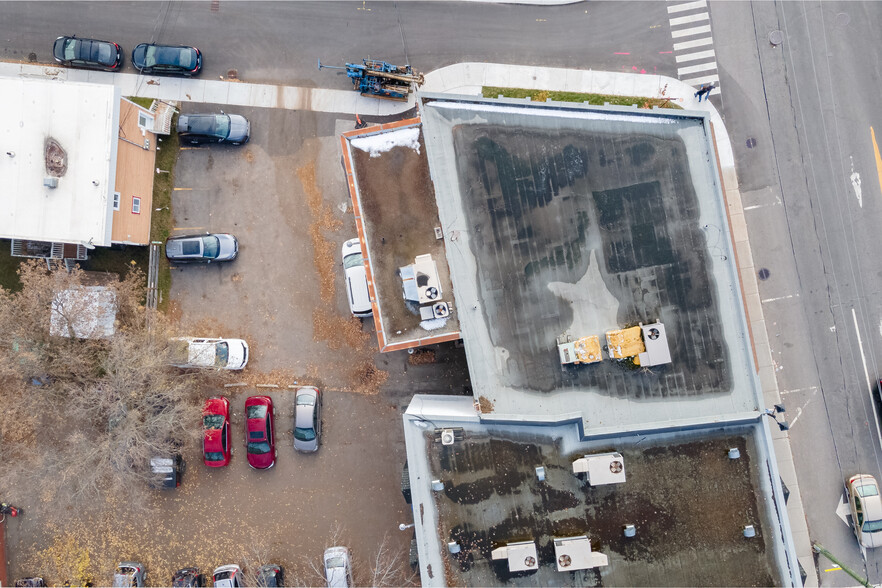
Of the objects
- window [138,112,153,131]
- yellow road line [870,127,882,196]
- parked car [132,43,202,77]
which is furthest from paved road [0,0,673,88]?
yellow road line [870,127,882,196]

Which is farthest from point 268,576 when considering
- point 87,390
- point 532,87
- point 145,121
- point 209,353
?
point 532,87

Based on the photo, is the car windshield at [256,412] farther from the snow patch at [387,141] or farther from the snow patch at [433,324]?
the snow patch at [387,141]

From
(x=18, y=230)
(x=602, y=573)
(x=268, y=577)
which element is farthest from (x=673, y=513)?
(x=18, y=230)

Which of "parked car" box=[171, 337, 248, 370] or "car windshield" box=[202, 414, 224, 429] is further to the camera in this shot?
"car windshield" box=[202, 414, 224, 429]

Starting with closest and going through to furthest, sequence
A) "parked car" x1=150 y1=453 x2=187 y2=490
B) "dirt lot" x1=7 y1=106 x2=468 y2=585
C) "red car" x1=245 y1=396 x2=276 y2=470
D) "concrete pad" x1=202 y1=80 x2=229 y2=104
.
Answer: "red car" x1=245 y1=396 x2=276 y2=470, "parked car" x1=150 y1=453 x2=187 y2=490, "dirt lot" x1=7 y1=106 x2=468 y2=585, "concrete pad" x1=202 y1=80 x2=229 y2=104

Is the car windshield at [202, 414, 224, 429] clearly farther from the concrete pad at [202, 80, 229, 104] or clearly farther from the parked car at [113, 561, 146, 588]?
the concrete pad at [202, 80, 229, 104]

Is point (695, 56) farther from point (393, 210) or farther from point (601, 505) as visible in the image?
point (601, 505)

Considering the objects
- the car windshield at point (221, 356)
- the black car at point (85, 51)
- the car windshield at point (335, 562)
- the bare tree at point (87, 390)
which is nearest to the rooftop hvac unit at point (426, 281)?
the car windshield at point (221, 356)
